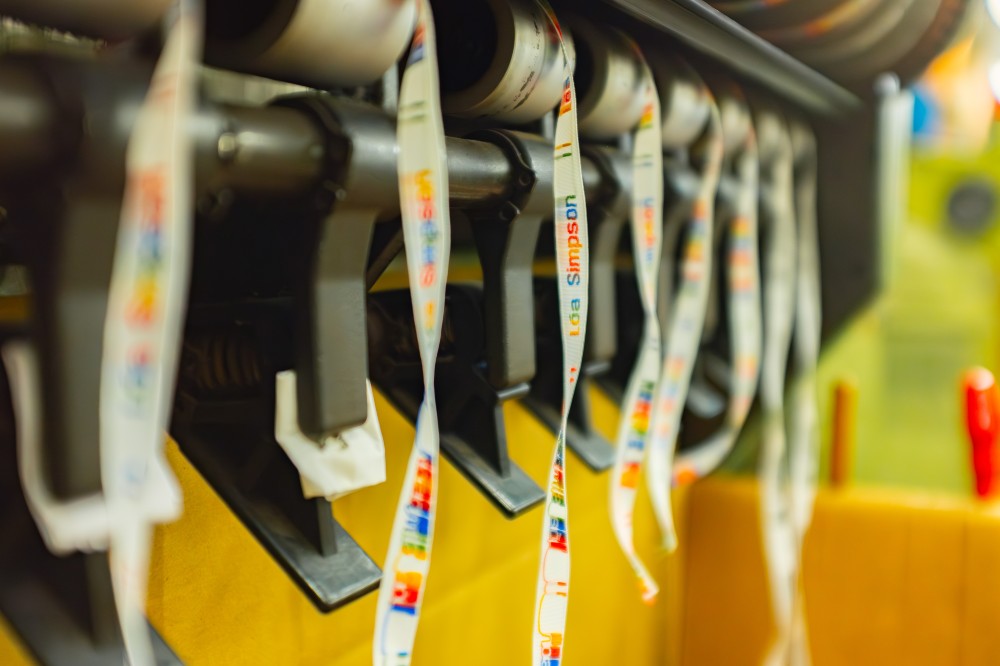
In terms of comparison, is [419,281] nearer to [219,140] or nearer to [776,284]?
[219,140]

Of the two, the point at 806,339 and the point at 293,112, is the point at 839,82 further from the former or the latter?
the point at 293,112

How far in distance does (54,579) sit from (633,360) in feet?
2.14

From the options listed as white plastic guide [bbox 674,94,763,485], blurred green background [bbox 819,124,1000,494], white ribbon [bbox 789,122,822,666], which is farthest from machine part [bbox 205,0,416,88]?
blurred green background [bbox 819,124,1000,494]

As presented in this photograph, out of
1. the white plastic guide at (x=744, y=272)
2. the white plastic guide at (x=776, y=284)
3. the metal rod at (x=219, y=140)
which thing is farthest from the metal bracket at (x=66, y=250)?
the white plastic guide at (x=776, y=284)

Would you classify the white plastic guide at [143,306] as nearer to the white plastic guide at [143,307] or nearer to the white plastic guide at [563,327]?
the white plastic guide at [143,307]

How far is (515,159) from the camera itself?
542 millimetres

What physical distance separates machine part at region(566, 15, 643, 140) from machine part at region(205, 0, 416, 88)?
0.79ft

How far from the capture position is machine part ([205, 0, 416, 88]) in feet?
1.33

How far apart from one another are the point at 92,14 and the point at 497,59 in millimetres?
261

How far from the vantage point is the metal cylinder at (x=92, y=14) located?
32 cm

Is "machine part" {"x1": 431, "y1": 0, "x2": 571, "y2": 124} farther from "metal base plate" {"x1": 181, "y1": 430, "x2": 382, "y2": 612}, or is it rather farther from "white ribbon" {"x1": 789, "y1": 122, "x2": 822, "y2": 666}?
"white ribbon" {"x1": 789, "y1": 122, "x2": 822, "y2": 666}

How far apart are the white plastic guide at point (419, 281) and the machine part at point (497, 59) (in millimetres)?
110

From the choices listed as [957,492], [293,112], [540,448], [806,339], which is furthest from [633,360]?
[957,492]

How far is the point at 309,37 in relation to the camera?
0.41 meters
